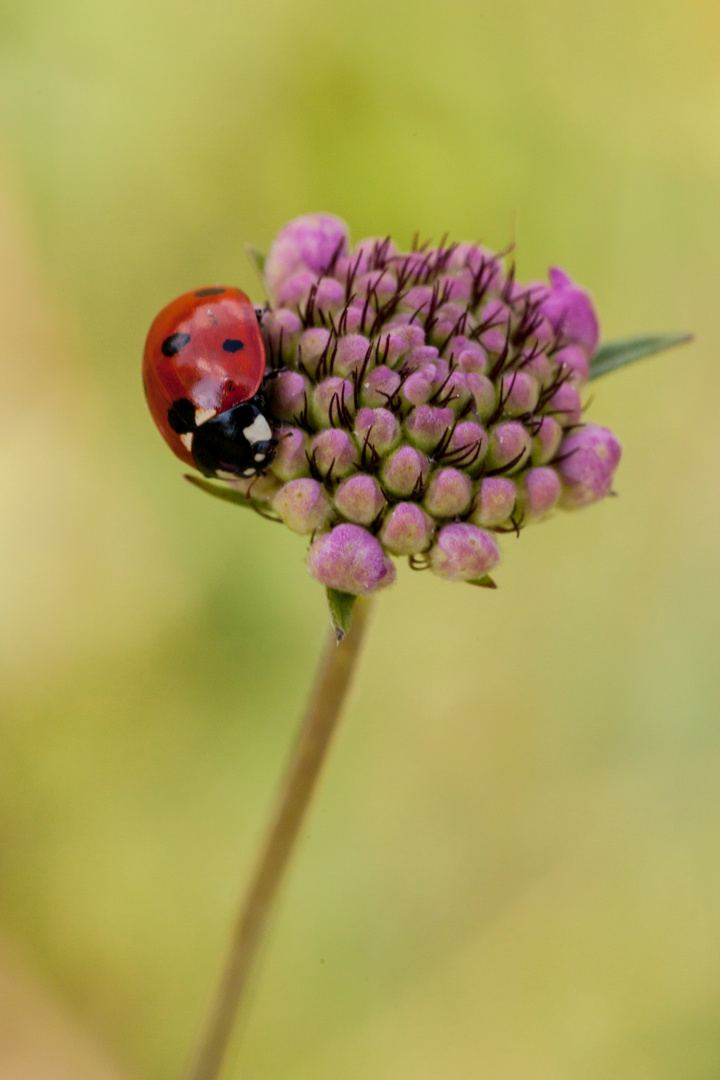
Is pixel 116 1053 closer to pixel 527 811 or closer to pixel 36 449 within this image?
pixel 527 811

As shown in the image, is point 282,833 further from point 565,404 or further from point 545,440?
point 565,404

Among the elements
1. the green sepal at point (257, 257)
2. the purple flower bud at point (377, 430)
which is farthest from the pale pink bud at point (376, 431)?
the green sepal at point (257, 257)

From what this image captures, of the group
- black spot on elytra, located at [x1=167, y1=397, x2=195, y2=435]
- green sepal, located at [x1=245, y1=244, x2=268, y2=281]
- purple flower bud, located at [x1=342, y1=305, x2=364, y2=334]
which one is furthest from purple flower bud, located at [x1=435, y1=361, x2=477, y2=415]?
green sepal, located at [x1=245, y1=244, x2=268, y2=281]

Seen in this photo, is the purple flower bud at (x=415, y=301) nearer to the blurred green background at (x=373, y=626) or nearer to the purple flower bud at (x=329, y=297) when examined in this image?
the purple flower bud at (x=329, y=297)

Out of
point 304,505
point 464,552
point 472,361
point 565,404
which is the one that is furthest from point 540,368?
point 304,505

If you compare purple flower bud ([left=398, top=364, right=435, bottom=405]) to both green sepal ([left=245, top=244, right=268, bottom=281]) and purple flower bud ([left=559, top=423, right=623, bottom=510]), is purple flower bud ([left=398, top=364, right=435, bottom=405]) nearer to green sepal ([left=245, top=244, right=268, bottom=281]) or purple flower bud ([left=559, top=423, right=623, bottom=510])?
purple flower bud ([left=559, top=423, right=623, bottom=510])

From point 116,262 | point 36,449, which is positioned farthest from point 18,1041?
point 116,262

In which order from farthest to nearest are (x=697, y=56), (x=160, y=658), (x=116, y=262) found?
(x=697, y=56), (x=116, y=262), (x=160, y=658)
